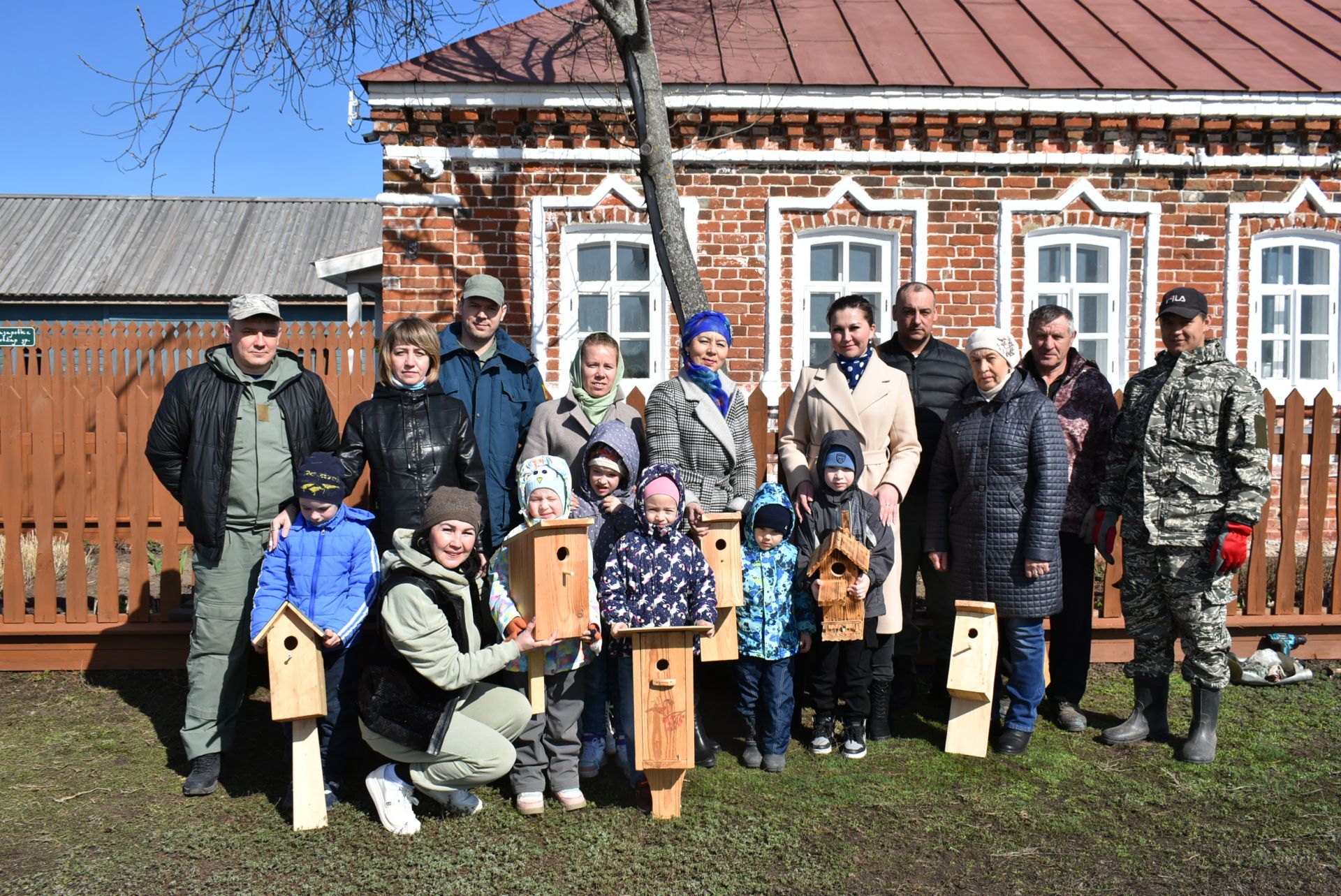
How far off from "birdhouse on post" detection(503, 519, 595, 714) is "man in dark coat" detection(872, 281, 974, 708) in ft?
5.75

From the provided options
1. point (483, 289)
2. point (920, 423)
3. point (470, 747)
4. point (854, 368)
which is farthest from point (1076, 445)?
point (470, 747)

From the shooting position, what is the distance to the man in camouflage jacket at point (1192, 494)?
4.02 metres

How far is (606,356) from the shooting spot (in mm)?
4129

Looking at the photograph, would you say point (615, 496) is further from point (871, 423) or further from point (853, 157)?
point (853, 157)

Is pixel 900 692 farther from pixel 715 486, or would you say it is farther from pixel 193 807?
pixel 193 807

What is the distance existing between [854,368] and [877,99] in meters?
4.83

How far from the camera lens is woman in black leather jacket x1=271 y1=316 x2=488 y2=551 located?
390 centimetres

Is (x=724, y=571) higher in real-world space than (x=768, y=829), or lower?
higher

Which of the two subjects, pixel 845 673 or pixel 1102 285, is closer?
pixel 845 673

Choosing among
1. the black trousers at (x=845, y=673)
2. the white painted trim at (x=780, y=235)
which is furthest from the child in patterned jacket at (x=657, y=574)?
the white painted trim at (x=780, y=235)

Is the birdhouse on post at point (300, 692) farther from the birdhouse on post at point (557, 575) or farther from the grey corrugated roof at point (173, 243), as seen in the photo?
the grey corrugated roof at point (173, 243)

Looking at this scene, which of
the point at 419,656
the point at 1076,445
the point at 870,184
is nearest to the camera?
the point at 419,656

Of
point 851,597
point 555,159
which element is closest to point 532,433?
point 851,597

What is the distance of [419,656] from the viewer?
3.38 meters
